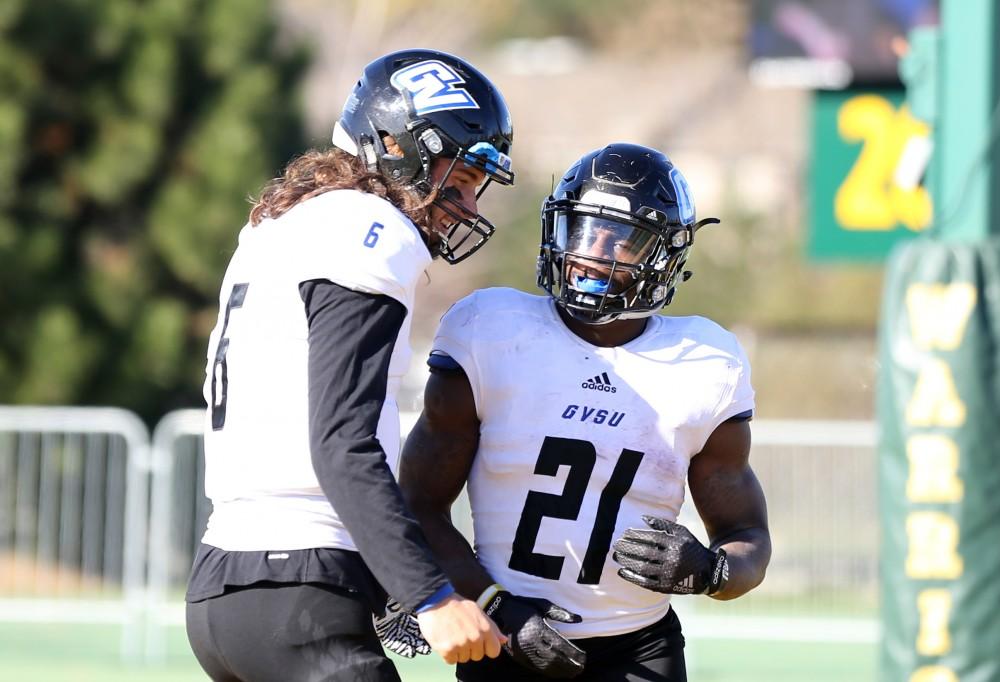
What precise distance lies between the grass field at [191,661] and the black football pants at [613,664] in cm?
524

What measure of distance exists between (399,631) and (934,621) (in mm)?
3233

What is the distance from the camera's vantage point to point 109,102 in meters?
13.8

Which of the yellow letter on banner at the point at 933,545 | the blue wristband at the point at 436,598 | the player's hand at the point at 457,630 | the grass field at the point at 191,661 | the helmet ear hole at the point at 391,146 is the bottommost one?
the grass field at the point at 191,661

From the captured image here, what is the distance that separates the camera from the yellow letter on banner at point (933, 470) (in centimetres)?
570

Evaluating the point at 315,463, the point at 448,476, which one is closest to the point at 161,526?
the point at 448,476

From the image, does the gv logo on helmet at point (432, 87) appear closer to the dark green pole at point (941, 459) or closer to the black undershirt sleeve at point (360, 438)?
the black undershirt sleeve at point (360, 438)

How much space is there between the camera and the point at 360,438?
2.72 meters

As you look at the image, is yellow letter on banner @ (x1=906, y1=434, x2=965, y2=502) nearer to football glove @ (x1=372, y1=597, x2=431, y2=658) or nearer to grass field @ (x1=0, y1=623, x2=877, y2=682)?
football glove @ (x1=372, y1=597, x2=431, y2=658)

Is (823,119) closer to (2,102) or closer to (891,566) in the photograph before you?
(891,566)

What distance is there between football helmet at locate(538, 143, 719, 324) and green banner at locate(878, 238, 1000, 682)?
259 cm

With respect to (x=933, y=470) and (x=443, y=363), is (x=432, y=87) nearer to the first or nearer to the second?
(x=443, y=363)

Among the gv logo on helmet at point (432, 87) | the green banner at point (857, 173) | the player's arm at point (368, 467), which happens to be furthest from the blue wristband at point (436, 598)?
the green banner at point (857, 173)

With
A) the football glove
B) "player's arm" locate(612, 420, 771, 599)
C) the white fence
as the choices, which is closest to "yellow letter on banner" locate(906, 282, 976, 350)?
"player's arm" locate(612, 420, 771, 599)

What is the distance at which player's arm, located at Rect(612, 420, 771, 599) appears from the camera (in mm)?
3064
